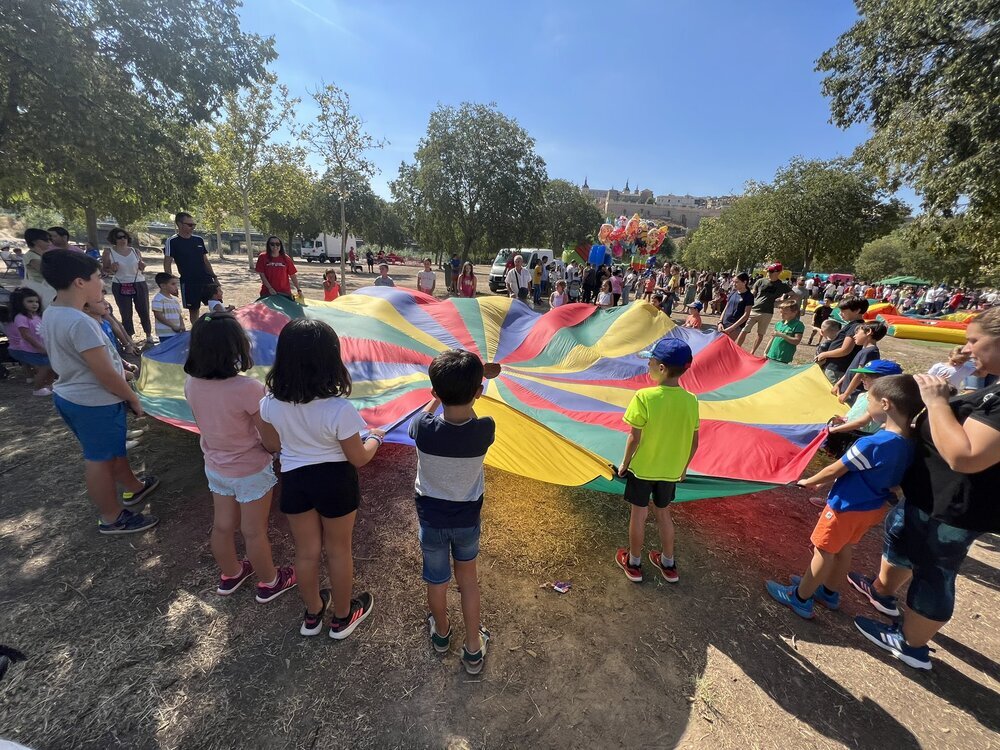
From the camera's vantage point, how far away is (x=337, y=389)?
1753mm

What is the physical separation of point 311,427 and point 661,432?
1708 millimetres

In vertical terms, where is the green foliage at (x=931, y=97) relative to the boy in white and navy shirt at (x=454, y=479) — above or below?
above

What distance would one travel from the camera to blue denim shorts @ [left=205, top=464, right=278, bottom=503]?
6.77 feet

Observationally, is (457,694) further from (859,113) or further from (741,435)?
(859,113)

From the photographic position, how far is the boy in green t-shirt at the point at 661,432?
2.23 m

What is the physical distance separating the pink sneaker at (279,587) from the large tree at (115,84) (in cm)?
636

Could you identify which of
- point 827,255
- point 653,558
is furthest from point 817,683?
point 827,255

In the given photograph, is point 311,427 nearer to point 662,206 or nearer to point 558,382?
point 558,382

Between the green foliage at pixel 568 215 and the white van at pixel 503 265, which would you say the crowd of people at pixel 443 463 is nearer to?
the white van at pixel 503 265

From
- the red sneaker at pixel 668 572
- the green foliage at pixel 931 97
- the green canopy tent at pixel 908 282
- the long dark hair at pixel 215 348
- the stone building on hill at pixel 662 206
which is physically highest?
the stone building on hill at pixel 662 206

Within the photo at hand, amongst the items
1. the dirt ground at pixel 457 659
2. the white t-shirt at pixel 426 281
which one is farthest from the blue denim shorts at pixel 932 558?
the white t-shirt at pixel 426 281

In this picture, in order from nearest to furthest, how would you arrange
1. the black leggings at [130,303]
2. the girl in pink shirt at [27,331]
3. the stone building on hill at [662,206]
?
the girl in pink shirt at [27,331] → the black leggings at [130,303] → the stone building on hill at [662,206]

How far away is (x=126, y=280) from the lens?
5.84 metres

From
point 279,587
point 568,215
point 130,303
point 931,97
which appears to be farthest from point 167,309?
point 568,215
